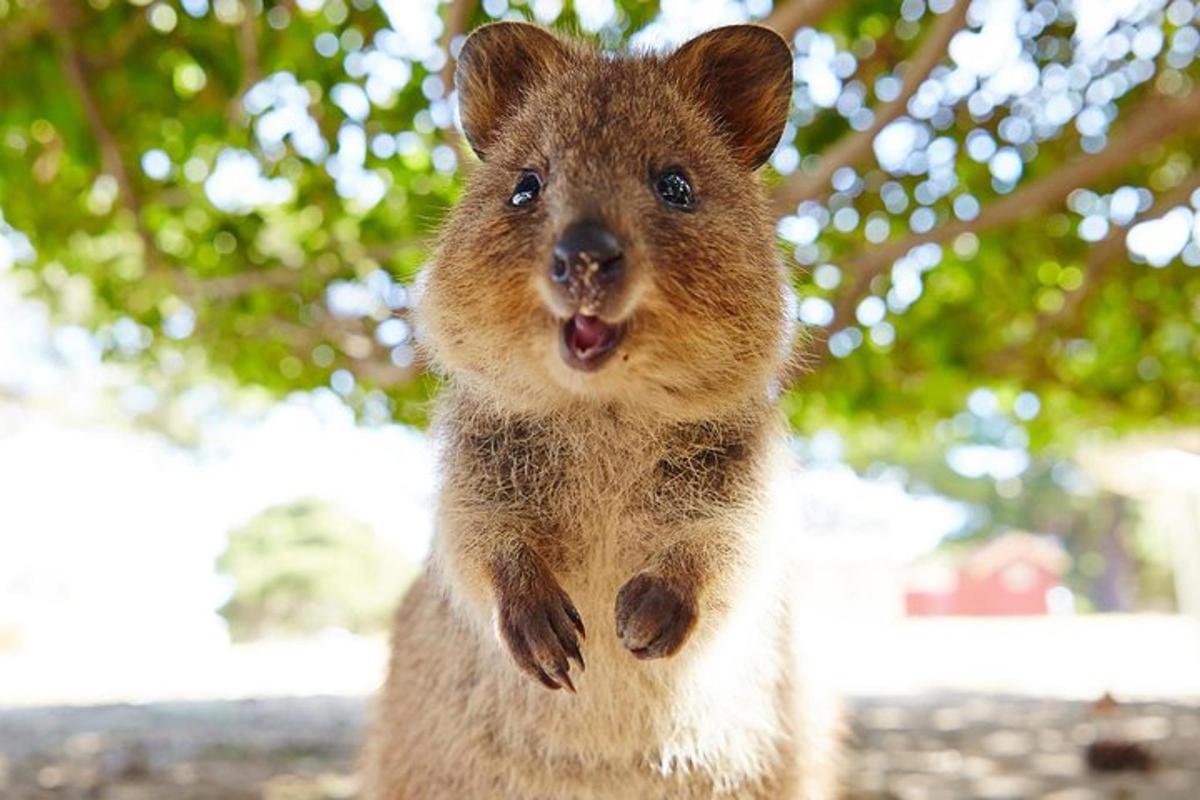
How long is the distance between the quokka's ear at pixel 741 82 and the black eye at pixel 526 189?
1.58ft

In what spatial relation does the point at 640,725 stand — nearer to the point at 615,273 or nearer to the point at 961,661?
the point at 615,273

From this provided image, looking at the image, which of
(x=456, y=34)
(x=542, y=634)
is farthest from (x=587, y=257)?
(x=456, y=34)

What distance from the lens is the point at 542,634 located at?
2.34 meters

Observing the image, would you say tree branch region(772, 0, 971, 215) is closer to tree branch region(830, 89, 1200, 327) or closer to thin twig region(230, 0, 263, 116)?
tree branch region(830, 89, 1200, 327)

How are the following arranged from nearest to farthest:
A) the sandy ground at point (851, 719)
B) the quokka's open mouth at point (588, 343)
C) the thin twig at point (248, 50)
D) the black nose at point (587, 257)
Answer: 1. the black nose at point (587, 257)
2. the quokka's open mouth at point (588, 343)
3. the thin twig at point (248, 50)
4. the sandy ground at point (851, 719)

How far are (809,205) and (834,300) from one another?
29.6 inches

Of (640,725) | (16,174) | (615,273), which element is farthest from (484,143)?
(16,174)

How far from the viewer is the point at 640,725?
2.75m

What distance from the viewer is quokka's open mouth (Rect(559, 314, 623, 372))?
215cm

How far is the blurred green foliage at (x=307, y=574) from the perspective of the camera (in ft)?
88.0

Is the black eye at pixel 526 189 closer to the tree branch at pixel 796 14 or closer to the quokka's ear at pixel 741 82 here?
the quokka's ear at pixel 741 82

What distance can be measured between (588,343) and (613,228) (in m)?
0.21

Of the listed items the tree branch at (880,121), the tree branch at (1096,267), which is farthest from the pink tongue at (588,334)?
the tree branch at (1096,267)

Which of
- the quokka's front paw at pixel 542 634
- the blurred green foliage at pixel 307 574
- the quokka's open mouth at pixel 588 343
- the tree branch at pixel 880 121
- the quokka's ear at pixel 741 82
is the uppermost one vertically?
the blurred green foliage at pixel 307 574
